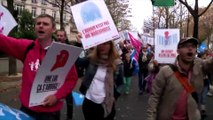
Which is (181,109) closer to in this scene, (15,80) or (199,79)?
(199,79)

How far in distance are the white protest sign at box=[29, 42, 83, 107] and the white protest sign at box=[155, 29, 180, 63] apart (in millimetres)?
7161

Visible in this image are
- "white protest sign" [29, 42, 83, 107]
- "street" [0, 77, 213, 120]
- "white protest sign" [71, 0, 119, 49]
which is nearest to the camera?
"white protest sign" [29, 42, 83, 107]

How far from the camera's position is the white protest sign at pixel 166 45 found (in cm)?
1131

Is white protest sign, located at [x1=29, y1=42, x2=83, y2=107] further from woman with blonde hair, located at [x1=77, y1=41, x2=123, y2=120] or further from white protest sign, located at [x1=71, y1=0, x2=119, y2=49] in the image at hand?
white protest sign, located at [x1=71, y1=0, x2=119, y2=49]

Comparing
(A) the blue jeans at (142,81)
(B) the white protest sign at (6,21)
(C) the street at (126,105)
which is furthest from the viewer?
(A) the blue jeans at (142,81)

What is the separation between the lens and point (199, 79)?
178 inches

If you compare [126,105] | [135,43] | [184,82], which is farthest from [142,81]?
[184,82]

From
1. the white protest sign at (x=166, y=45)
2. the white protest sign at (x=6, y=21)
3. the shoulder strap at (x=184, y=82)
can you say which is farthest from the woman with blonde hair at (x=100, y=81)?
the white protest sign at (x=166, y=45)

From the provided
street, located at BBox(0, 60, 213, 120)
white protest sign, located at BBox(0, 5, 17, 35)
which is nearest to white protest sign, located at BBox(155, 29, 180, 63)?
street, located at BBox(0, 60, 213, 120)

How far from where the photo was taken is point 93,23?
230 inches

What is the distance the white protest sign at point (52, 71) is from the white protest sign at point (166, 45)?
7.16 metres

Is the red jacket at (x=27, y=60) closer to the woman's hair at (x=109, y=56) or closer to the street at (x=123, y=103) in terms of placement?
the woman's hair at (x=109, y=56)

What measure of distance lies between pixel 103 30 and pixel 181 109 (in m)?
1.77

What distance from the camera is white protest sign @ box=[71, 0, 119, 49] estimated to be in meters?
5.71
